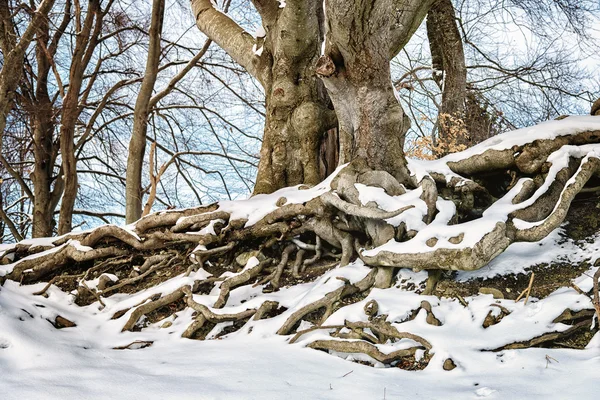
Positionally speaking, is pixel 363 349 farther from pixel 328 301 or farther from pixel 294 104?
pixel 294 104

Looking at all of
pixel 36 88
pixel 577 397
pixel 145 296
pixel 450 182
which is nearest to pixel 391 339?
pixel 577 397

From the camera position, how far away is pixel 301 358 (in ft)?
8.83

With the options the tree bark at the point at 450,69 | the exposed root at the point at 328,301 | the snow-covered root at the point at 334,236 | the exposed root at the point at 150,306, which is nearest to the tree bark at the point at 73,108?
the snow-covered root at the point at 334,236

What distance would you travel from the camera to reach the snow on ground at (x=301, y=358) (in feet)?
7.09

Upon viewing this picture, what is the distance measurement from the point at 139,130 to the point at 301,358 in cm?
578

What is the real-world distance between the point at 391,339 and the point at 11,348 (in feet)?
7.16

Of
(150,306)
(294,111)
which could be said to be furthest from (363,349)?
(294,111)

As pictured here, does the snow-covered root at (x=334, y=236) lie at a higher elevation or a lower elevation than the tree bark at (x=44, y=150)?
lower

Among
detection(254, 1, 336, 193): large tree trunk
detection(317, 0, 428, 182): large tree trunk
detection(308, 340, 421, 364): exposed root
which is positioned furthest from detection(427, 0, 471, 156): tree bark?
detection(308, 340, 421, 364): exposed root

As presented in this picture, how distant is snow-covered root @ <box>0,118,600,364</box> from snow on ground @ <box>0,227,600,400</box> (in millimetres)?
140

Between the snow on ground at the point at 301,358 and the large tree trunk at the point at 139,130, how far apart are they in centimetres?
390

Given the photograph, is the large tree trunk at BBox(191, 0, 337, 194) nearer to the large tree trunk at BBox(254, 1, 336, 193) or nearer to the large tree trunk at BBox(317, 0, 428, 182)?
the large tree trunk at BBox(254, 1, 336, 193)

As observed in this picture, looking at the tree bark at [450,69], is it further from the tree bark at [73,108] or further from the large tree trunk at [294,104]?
the tree bark at [73,108]

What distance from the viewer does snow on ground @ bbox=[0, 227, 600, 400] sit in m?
2.16
